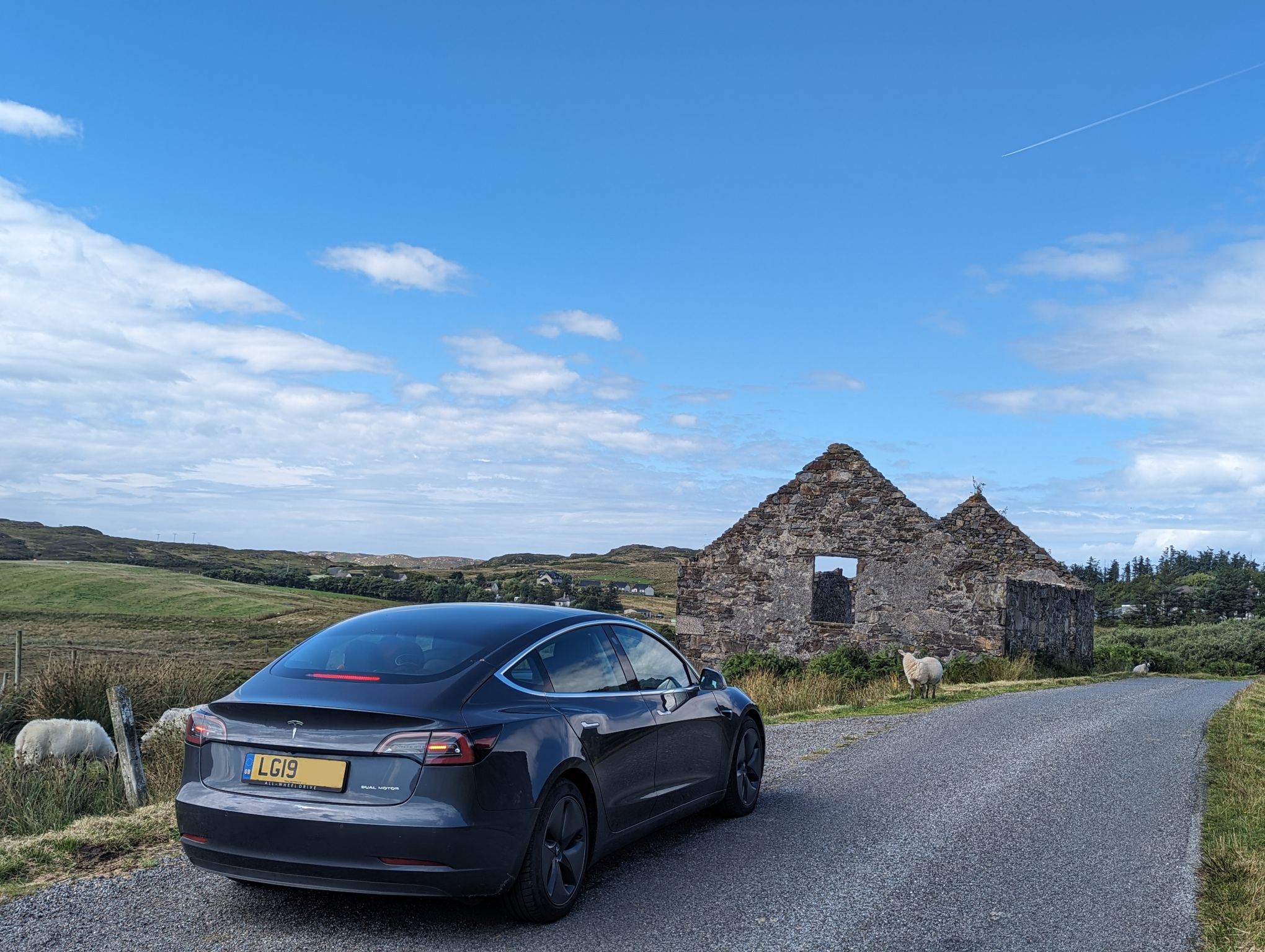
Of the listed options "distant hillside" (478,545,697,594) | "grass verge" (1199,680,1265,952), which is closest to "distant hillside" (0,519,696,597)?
"distant hillside" (478,545,697,594)

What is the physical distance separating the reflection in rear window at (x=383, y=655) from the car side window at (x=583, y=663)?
0.44 meters

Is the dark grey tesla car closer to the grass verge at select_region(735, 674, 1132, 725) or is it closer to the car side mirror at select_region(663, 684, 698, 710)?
the car side mirror at select_region(663, 684, 698, 710)

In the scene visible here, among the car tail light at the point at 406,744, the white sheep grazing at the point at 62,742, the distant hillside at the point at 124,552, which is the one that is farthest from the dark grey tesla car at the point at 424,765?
the distant hillside at the point at 124,552

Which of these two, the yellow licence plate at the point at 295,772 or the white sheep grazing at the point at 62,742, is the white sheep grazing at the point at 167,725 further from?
the yellow licence plate at the point at 295,772

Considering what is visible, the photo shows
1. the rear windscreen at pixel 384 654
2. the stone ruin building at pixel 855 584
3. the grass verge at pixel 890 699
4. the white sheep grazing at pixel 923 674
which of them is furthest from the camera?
the stone ruin building at pixel 855 584

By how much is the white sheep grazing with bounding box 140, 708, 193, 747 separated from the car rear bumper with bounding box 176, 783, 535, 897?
457 cm

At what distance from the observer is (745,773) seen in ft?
24.6

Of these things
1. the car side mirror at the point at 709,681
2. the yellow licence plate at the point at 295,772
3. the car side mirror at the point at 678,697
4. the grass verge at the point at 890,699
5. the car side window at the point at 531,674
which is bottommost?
the grass verge at the point at 890,699

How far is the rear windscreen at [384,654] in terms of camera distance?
16.7 ft

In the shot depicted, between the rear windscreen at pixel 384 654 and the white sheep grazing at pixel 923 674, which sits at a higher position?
the rear windscreen at pixel 384 654

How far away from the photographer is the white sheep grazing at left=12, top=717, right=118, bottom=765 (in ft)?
30.3

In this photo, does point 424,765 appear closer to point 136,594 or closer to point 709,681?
point 709,681

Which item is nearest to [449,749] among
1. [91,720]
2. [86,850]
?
[86,850]

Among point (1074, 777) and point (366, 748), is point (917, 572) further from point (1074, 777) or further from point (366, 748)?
point (366, 748)
